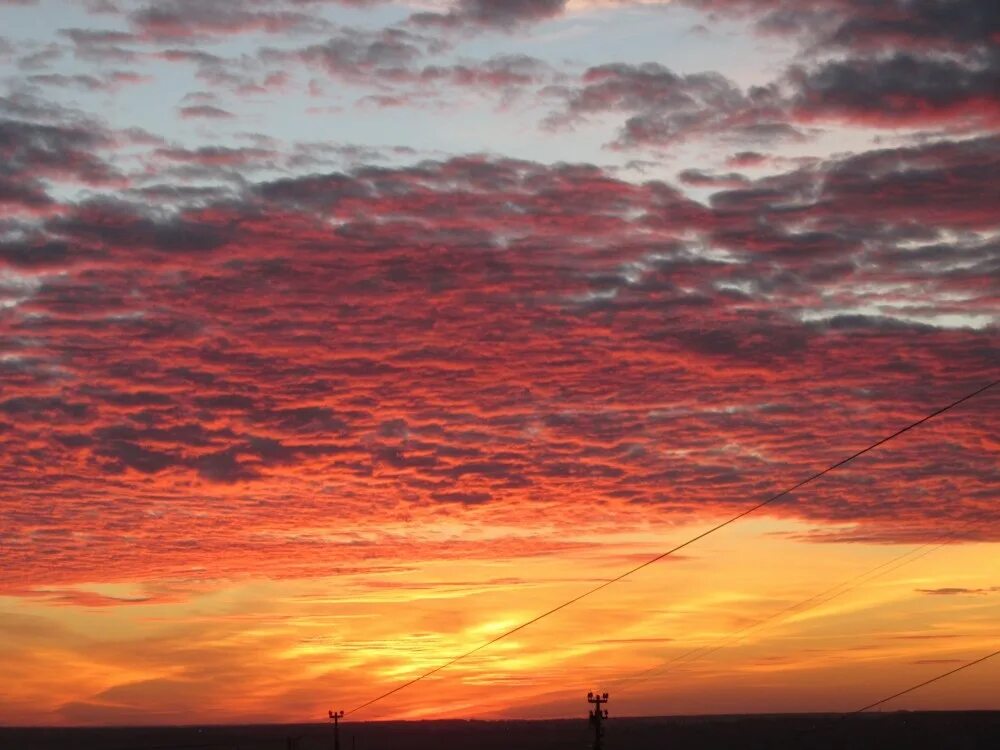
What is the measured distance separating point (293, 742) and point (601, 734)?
32.7 metres

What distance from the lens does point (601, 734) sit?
70312 millimetres

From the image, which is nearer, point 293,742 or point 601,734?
point 601,734

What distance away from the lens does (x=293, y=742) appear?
313 feet
